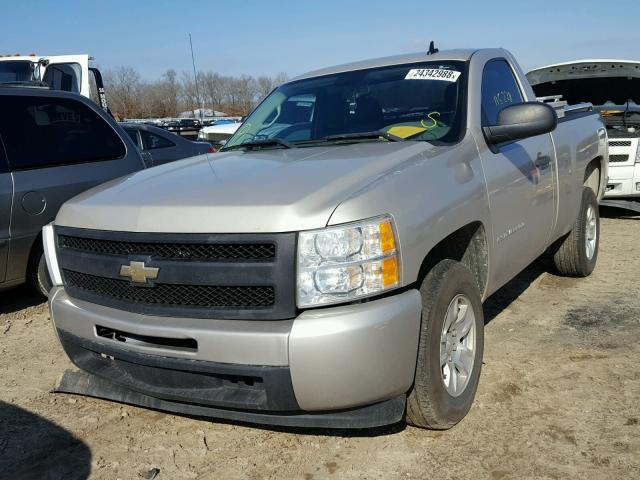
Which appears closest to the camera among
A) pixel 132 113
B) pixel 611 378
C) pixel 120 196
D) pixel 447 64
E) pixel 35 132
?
pixel 120 196

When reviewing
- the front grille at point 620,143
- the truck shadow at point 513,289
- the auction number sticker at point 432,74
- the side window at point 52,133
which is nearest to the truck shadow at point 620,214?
the front grille at point 620,143

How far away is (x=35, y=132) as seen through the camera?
507 centimetres

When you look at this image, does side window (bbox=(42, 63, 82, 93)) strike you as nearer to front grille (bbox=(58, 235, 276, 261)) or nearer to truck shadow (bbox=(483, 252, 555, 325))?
truck shadow (bbox=(483, 252, 555, 325))

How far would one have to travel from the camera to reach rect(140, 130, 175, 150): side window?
8.43 meters

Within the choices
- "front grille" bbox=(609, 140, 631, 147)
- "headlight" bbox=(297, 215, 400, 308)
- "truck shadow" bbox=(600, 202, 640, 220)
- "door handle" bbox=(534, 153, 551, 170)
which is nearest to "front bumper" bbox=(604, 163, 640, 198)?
"front grille" bbox=(609, 140, 631, 147)

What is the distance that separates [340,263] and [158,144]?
21.9 ft

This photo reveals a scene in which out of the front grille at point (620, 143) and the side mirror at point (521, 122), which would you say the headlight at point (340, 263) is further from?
the front grille at point (620, 143)

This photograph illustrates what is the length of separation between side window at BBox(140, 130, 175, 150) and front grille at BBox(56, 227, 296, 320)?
5754 millimetres

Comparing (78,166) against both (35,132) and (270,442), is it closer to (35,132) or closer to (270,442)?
(35,132)

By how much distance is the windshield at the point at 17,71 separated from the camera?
10.5 metres

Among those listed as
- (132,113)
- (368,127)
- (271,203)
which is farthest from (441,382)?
(132,113)

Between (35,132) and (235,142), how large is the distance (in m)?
1.92

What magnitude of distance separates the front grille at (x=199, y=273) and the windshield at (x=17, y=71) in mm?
8976

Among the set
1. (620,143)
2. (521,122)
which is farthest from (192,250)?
(620,143)
